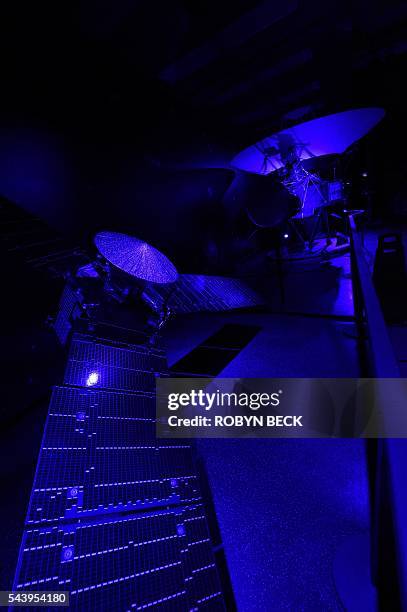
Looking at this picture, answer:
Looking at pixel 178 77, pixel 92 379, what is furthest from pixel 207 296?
pixel 178 77

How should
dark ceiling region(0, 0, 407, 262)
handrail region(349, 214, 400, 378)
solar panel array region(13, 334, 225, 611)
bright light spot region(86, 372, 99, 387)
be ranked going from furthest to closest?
1. dark ceiling region(0, 0, 407, 262)
2. bright light spot region(86, 372, 99, 387)
3. solar panel array region(13, 334, 225, 611)
4. handrail region(349, 214, 400, 378)

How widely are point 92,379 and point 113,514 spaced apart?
2.87 feet

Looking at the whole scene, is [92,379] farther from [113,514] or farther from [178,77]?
[178,77]

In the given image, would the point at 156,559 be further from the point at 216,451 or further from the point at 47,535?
the point at 216,451

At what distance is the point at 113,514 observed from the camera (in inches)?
49.7

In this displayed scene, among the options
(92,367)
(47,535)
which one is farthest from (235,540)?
(92,367)

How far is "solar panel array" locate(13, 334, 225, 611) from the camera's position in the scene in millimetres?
1028

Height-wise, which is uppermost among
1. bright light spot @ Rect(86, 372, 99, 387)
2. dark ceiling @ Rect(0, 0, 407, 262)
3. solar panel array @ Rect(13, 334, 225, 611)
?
dark ceiling @ Rect(0, 0, 407, 262)

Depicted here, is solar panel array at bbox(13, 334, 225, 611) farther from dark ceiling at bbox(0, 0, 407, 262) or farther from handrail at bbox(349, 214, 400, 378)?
dark ceiling at bbox(0, 0, 407, 262)

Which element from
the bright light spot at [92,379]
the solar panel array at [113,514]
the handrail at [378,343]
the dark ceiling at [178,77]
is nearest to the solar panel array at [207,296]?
the dark ceiling at [178,77]

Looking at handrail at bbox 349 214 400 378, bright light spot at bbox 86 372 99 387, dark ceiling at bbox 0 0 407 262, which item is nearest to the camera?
handrail at bbox 349 214 400 378

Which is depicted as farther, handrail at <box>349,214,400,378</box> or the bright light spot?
the bright light spot

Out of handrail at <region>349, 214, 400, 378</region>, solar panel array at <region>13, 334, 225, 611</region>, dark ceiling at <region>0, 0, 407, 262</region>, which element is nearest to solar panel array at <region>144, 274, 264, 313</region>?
dark ceiling at <region>0, 0, 407, 262</region>

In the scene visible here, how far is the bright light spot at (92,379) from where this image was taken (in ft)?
6.26
